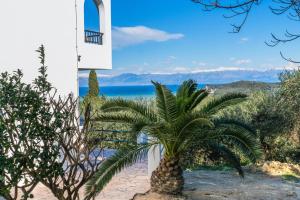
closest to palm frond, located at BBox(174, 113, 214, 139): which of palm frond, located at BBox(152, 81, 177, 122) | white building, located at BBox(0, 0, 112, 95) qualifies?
palm frond, located at BBox(152, 81, 177, 122)

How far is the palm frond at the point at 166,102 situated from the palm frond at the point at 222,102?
3.25ft

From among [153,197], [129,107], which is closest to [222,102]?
[129,107]

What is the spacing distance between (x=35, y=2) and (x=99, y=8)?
8514mm

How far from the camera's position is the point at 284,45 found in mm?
5484

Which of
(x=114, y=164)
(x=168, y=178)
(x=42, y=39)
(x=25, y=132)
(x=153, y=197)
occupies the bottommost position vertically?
(x=153, y=197)

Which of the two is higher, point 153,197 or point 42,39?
point 42,39

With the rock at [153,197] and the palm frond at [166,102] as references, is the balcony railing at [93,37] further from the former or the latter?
the rock at [153,197]

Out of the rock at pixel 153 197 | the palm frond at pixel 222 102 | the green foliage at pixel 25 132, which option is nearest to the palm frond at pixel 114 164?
the rock at pixel 153 197

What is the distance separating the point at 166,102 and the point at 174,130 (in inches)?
23.7

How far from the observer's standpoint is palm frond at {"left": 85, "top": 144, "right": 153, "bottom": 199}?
870 cm

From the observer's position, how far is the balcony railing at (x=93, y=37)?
1979 cm

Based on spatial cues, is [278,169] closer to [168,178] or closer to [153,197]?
[168,178]

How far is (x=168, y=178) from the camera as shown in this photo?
10.1 m

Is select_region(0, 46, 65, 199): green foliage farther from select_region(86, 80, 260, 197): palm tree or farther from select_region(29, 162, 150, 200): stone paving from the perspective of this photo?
select_region(29, 162, 150, 200): stone paving
